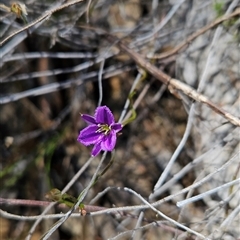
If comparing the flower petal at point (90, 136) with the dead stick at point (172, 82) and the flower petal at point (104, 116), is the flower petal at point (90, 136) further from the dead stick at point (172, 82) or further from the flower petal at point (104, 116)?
the dead stick at point (172, 82)

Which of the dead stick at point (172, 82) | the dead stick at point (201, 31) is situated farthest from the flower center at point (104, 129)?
the dead stick at point (201, 31)

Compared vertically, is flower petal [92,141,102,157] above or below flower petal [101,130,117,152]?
below

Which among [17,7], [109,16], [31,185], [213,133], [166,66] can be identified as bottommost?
[31,185]

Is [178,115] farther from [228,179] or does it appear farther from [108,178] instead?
[228,179]

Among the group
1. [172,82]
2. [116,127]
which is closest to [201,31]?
[172,82]

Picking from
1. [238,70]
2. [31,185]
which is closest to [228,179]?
[238,70]

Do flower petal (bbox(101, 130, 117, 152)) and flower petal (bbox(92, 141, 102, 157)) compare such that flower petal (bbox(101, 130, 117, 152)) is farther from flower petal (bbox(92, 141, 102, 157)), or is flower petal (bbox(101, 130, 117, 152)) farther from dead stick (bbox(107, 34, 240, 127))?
dead stick (bbox(107, 34, 240, 127))

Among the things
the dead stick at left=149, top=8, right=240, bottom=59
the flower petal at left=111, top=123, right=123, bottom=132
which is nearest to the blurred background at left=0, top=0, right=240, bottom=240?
the dead stick at left=149, top=8, right=240, bottom=59
